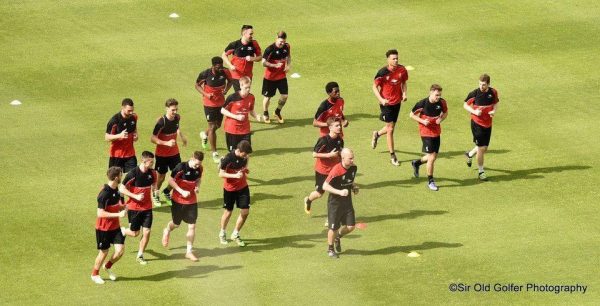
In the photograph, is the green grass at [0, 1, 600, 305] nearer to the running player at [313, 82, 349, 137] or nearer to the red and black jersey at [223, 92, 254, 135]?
the red and black jersey at [223, 92, 254, 135]

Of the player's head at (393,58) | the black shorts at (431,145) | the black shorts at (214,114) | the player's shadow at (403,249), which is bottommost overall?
the player's shadow at (403,249)

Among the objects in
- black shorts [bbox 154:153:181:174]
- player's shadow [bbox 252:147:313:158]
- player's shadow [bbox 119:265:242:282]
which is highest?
black shorts [bbox 154:153:181:174]

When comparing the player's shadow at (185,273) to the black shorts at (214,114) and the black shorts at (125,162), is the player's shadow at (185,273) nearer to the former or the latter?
the black shorts at (125,162)

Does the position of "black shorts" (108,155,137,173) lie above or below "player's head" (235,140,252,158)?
below

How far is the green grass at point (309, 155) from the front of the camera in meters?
27.5

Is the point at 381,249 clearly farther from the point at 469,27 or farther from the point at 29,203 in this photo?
the point at 469,27

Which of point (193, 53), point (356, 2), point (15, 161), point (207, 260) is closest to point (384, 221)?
point (207, 260)

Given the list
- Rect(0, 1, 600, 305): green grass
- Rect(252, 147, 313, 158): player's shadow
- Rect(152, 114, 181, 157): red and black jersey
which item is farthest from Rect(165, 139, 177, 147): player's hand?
Rect(252, 147, 313, 158): player's shadow

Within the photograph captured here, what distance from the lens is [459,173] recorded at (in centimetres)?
3262

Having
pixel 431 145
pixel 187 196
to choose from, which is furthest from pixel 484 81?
pixel 187 196

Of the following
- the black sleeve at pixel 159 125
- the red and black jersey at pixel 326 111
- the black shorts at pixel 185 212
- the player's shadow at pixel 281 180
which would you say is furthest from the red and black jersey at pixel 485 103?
the black shorts at pixel 185 212

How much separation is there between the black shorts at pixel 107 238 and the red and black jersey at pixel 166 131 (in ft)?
11.9

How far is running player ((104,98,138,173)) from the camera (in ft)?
97.9

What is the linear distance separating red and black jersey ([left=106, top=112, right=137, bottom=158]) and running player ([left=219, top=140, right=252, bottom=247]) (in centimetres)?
275
